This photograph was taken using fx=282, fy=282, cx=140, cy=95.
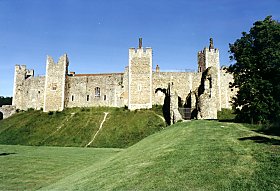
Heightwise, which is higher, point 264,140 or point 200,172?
point 264,140

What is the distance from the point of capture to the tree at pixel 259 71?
17.4m

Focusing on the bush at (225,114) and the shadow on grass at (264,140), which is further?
the bush at (225,114)

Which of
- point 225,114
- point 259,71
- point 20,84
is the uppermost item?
point 20,84

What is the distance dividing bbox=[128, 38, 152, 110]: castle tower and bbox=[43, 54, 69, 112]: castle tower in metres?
9.90

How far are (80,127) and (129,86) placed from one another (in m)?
9.01

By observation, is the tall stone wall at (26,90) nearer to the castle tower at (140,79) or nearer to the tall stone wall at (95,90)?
the tall stone wall at (95,90)

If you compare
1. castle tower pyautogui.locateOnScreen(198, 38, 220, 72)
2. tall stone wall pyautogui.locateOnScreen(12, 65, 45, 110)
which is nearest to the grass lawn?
castle tower pyautogui.locateOnScreen(198, 38, 220, 72)

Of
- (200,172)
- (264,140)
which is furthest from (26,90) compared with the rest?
(200,172)

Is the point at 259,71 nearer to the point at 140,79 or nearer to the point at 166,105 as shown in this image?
the point at 166,105

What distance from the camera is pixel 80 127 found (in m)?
33.7

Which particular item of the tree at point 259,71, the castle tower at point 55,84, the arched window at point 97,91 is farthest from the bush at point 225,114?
the castle tower at point 55,84

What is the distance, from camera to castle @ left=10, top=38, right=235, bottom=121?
38250 millimetres

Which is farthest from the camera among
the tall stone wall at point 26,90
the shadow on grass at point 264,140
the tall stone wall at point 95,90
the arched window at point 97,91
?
the tall stone wall at point 26,90

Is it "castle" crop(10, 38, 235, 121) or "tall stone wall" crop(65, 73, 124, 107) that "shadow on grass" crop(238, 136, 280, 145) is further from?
"tall stone wall" crop(65, 73, 124, 107)
